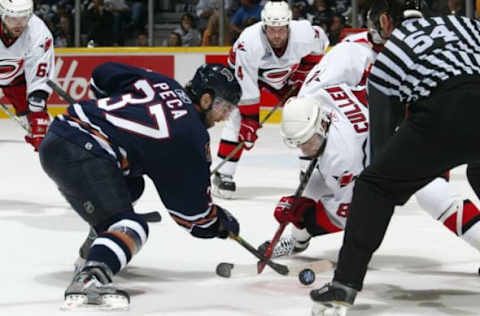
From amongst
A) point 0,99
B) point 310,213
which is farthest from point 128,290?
point 0,99

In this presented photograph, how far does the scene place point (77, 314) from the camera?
2.79 meters

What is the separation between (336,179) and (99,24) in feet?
21.6

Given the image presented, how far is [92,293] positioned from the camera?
2.81m

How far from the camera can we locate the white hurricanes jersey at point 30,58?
537cm

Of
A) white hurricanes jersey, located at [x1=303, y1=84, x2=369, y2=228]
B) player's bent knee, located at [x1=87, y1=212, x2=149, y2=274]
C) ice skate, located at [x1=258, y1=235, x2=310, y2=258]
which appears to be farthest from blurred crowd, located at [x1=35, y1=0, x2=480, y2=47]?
player's bent knee, located at [x1=87, y1=212, x2=149, y2=274]

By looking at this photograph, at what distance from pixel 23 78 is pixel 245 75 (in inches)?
49.9

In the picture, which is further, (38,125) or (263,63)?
(263,63)

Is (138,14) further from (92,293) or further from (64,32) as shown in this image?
(92,293)

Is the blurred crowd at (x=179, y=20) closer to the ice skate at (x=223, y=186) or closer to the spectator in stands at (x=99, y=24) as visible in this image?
the spectator in stands at (x=99, y=24)

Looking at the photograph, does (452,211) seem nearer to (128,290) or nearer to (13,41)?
(128,290)

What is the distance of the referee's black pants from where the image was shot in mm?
2533

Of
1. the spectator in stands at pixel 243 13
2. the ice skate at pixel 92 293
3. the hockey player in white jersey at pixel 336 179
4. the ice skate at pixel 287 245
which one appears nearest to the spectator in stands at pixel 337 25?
the spectator in stands at pixel 243 13

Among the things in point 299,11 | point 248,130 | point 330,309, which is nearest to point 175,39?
point 299,11

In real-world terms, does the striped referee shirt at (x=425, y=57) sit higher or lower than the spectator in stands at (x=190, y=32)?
higher
